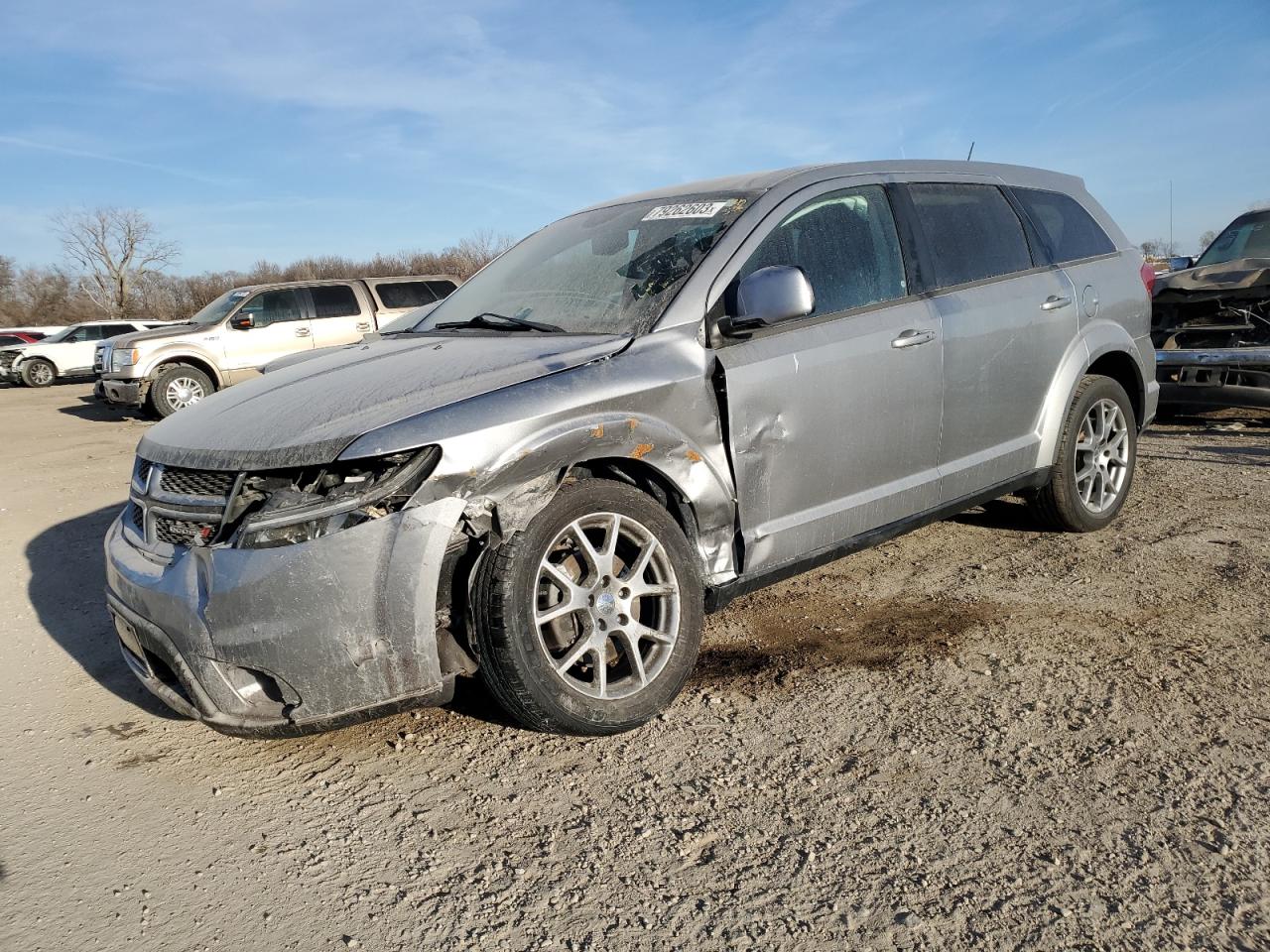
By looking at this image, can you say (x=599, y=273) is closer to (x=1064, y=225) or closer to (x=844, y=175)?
(x=844, y=175)

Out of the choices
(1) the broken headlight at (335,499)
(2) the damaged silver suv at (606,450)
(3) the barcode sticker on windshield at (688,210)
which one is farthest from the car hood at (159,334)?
(1) the broken headlight at (335,499)

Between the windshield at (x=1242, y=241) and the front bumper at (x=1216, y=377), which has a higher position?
the windshield at (x=1242, y=241)

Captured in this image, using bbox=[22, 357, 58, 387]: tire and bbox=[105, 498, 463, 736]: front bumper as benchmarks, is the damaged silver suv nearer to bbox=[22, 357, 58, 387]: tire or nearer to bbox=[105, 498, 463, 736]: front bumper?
bbox=[105, 498, 463, 736]: front bumper

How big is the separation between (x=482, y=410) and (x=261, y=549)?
2.32 ft

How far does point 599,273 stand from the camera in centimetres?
377

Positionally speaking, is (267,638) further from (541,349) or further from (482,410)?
(541,349)

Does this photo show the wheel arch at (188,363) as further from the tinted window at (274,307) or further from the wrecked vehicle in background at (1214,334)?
the wrecked vehicle in background at (1214,334)

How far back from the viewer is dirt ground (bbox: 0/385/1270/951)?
2.15 meters

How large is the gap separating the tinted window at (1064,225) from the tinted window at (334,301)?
1121cm

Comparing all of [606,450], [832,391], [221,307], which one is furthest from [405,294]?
[606,450]

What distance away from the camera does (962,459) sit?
13.5 feet

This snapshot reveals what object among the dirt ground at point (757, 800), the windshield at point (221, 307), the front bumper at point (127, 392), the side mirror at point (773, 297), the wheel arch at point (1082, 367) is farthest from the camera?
the windshield at point (221, 307)

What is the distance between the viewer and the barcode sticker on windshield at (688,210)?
3662mm

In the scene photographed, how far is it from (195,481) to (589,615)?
126cm
